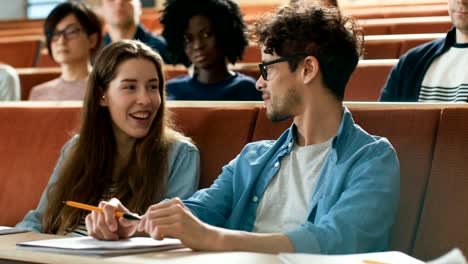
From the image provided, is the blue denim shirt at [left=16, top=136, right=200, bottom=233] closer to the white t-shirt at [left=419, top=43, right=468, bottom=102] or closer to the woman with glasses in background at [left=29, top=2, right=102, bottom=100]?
the white t-shirt at [left=419, top=43, right=468, bottom=102]

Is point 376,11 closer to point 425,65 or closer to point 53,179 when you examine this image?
point 425,65

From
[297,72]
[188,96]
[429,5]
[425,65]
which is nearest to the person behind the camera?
[297,72]

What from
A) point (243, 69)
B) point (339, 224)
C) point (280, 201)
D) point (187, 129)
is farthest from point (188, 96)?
point (339, 224)

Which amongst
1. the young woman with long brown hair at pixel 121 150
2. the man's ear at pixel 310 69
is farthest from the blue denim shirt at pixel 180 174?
the man's ear at pixel 310 69

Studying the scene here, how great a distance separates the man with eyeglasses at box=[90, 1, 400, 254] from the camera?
143cm

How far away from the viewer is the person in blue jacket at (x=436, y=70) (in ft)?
7.16

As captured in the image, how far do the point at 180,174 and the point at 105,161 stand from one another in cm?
19

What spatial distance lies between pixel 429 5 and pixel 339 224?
8.27 feet

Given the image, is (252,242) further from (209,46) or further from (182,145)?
(209,46)

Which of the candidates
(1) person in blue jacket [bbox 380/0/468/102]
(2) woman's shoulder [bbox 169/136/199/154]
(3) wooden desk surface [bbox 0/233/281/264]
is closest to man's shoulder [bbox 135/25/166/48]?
(1) person in blue jacket [bbox 380/0/468/102]

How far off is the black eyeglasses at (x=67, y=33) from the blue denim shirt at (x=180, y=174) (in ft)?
4.25

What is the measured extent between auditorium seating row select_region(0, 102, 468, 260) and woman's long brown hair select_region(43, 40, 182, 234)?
76 millimetres

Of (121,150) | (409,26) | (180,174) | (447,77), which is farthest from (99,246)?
(409,26)

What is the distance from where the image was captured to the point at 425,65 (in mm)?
2230
